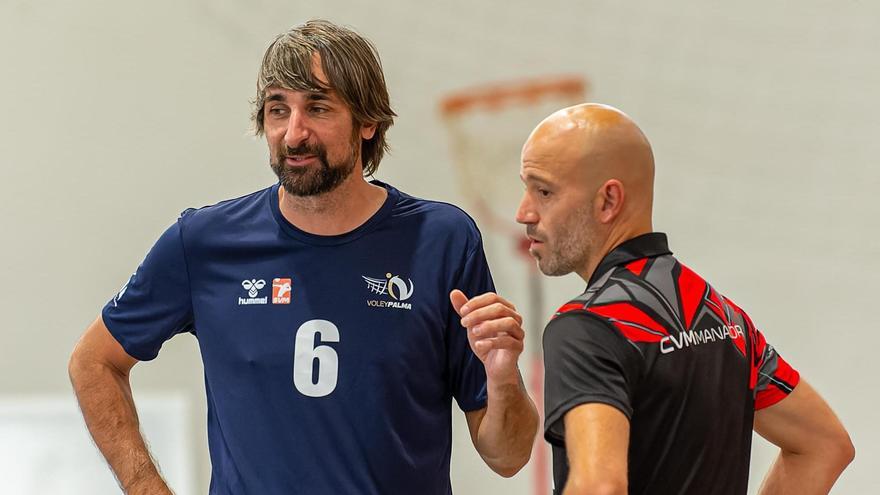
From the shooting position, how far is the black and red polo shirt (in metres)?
1.67

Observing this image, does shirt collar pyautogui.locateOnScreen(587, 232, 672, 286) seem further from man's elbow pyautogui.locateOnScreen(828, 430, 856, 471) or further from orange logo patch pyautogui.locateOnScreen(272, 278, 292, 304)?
orange logo patch pyautogui.locateOnScreen(272, 278, 292, 304)

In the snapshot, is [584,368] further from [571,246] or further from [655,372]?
[571,246]

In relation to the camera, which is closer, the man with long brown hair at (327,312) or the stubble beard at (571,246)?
the stubble beard at (571,246)

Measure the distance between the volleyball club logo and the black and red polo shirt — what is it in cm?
48

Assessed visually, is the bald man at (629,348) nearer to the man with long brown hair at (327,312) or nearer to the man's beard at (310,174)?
the man with long brown hair at (327,312)

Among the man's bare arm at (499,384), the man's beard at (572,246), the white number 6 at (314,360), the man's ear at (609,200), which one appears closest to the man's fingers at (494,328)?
the man's bare arm at (499,384)

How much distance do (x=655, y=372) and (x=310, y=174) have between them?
84cm

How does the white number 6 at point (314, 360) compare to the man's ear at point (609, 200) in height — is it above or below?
below

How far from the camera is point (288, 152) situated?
85.2 inches

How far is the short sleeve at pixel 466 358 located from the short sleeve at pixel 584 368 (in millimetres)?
486

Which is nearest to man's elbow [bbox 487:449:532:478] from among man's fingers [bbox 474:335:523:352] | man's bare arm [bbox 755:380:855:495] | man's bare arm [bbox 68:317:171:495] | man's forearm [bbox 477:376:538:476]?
man's forearm [bbox 477:376:538:476]

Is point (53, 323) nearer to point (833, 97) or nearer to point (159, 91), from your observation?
point (159, 91)

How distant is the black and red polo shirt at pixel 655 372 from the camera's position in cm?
167

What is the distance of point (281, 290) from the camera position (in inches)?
87.4
